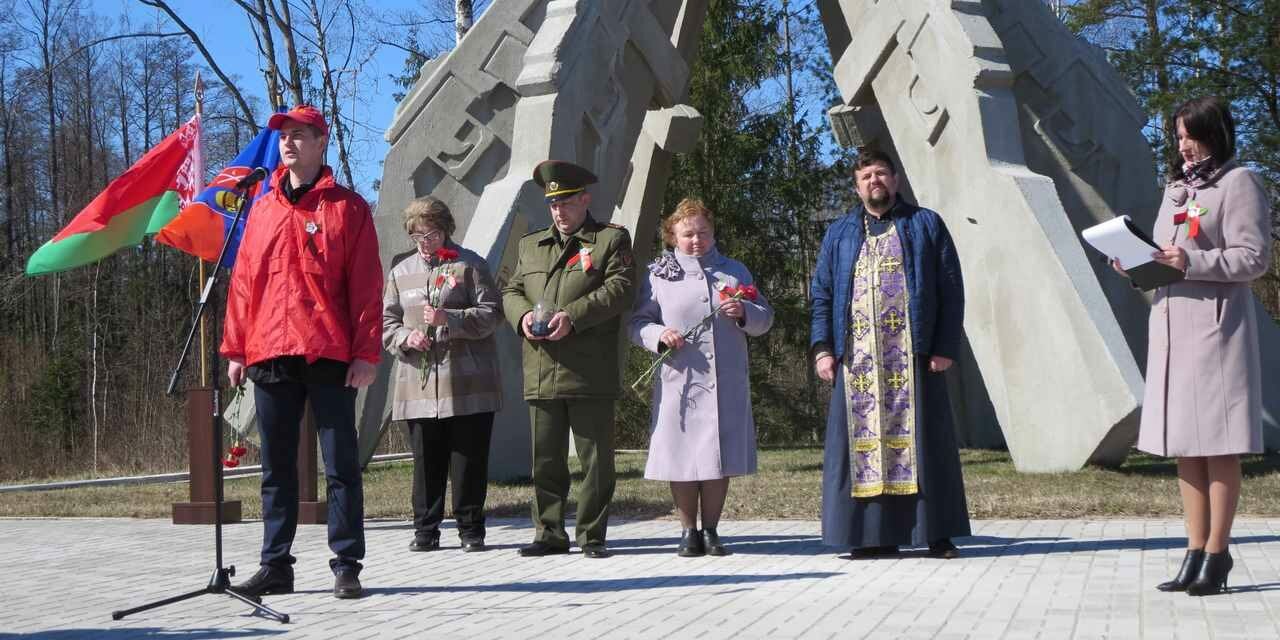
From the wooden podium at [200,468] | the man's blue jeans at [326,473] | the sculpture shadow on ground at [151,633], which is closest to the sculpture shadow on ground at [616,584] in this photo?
the man's blue jeans at [326,473]

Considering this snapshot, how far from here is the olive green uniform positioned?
6812 millimetres

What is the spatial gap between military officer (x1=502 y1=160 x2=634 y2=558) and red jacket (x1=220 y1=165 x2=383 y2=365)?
4.52 ft

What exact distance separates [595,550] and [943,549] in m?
1.69

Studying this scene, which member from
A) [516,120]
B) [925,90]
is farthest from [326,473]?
[925,90]

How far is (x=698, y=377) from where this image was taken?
22.2ft

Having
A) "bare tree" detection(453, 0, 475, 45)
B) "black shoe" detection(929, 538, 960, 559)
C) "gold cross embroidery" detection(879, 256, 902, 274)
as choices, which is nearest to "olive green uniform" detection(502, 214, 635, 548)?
"gold cross embroidery" detection(879, 256, 902, 274)

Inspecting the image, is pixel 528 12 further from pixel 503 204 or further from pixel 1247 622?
pixel 1247 622

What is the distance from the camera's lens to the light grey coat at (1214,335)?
5125 millimetres

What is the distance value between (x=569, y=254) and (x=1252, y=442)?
337 centimetres

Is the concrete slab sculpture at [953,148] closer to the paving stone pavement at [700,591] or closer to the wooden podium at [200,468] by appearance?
the wooden podium at [200,468]

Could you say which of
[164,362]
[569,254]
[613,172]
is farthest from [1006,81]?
[164,362]

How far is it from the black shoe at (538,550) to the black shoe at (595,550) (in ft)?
0.70

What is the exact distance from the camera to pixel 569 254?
7.02 m

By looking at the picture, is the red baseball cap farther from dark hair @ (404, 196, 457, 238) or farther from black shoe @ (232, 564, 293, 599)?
black shoe @ (232, 564, 293, 599)
